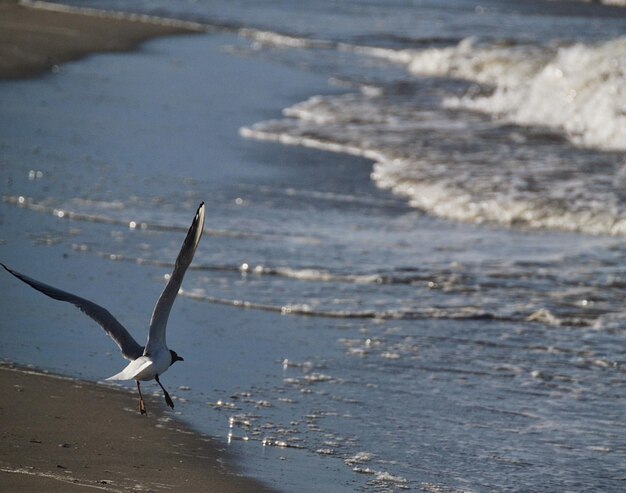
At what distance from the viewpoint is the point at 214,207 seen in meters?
9.45

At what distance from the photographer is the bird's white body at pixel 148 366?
4.73 metres

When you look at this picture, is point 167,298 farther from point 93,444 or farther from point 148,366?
point 93,444

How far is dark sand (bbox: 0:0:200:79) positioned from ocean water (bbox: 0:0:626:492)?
1.72ft

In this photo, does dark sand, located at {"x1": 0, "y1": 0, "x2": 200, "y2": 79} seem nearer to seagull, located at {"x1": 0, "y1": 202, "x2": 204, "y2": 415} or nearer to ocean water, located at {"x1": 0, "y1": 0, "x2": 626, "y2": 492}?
ocean water, located at {"x1": 0, "y1": 0, "x2": 626, "y2": 492}

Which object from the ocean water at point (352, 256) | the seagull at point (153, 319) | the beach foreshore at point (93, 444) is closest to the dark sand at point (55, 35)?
the ocean water at point (352, 256)

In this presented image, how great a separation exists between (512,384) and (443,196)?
14.0 feet

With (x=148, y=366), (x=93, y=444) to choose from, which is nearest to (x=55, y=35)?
(x=93, y=444)

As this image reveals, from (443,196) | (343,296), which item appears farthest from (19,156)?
(343,296)

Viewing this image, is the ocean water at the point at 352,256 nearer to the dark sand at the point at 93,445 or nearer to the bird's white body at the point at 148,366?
the dark sand at the point at 93,445

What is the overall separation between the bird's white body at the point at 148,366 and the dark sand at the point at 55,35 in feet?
33.3

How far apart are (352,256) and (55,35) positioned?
1214 centimetres

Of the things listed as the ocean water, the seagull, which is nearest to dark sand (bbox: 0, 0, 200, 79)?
the ocean water

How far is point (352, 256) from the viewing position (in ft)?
27.3

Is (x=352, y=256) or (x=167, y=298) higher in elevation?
(x=167, y=298)
